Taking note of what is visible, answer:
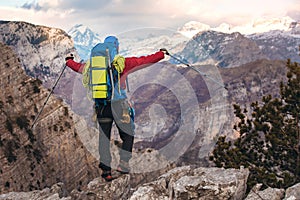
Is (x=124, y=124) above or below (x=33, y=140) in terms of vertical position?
above

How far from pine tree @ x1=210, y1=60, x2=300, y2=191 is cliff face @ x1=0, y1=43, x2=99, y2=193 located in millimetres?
27831

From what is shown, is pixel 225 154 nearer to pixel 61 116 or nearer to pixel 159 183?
pixel 159 183

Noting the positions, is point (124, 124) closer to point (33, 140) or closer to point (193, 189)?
point (193, 189)

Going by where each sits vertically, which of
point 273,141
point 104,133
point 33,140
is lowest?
point 33,140

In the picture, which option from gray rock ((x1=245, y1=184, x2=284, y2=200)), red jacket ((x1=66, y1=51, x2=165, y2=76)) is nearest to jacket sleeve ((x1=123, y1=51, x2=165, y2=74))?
red jacket ((x1=66, y1=51, x2=165, y2=76))

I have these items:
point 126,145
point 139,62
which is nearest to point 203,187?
point 126,145

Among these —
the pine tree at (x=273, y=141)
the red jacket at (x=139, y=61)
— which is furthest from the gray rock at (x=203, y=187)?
the pine tree at (x=273, y=141)

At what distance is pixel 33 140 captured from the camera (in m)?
45.3

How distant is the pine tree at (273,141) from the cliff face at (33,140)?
91.3ft

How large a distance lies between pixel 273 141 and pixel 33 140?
32713mm

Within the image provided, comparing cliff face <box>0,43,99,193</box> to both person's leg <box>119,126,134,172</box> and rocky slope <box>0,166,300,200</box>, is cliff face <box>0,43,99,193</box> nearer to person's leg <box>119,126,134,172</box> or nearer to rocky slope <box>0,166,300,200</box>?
rocky slope <box>0,166,300,200</box>

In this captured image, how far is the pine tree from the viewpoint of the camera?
67.1 ft

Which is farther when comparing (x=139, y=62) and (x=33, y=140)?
(x=33, y=140)

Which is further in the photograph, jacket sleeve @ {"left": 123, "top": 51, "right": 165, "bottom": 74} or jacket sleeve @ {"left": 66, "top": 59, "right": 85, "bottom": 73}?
jacket sleeve @ {"left": 66, "top": 59, "right": 85, "bottom": 73}
